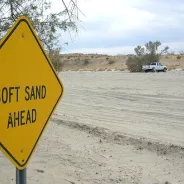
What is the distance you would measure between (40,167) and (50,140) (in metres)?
2.26

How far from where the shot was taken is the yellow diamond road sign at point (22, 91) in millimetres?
2770

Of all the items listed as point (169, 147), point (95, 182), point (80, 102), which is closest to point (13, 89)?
point (95, 182)

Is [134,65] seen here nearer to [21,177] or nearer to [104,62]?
[104,62]

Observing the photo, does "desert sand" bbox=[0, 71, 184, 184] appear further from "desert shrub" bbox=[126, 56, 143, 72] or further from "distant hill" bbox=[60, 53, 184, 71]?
"distant hill" bbox=[60, 53, 184, 71]

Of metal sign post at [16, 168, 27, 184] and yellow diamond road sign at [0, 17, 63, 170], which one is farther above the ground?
yellow diamond road sign at [0, 17, 63, 170]

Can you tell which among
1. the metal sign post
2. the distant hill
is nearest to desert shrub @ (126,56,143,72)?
the distant hill

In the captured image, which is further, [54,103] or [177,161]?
[177,161]

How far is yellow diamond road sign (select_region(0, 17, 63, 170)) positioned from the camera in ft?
9.09

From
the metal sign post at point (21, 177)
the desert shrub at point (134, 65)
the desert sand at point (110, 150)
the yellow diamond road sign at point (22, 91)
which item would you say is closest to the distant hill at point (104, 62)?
the desert shrub at point (134, 65)

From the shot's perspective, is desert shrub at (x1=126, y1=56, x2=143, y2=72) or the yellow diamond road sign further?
desert shrub at (x1=126, y1=56, x2=143, y2=72)

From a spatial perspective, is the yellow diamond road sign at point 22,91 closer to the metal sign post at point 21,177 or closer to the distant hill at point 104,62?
the metal sign post at point 21,177

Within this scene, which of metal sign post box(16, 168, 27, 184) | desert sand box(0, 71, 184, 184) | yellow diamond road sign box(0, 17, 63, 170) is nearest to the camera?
yellow diamond road sign box(0, 17, 63, 170)

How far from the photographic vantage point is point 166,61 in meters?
65.2

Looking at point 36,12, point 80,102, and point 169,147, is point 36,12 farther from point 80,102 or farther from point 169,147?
point 80,102
